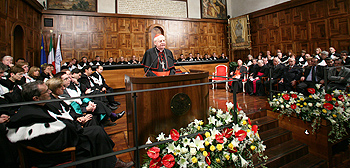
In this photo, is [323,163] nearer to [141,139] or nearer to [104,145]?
[141,139]

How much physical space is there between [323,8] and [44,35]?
11.9 m

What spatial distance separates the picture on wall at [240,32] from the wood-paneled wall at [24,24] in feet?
32.2

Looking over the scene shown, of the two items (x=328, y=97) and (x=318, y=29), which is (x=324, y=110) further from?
(x=318, y=29)

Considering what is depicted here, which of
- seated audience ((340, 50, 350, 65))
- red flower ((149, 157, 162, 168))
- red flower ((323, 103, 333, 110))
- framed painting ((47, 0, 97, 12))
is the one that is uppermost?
framed painting ((47, 0, 97, 12))

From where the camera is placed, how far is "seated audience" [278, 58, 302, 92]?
18.3 ft

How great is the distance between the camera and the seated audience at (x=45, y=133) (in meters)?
1.60

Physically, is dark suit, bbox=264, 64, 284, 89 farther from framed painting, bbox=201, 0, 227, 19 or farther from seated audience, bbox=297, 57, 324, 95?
framed painting, bbox=201, 0, 227, 19

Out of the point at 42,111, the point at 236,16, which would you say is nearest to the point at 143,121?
the point at 42,111

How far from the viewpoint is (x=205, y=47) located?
471 inches

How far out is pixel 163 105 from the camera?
2303mm

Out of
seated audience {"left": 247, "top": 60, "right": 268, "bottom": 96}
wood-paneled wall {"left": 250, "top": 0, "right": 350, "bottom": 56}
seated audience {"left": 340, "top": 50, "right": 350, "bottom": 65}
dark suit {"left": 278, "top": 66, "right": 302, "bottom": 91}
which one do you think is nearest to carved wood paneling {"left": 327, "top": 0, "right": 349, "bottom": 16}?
wood-paneled wall {"left": 250, "top": 0, "right": 350, "bottom": 56}

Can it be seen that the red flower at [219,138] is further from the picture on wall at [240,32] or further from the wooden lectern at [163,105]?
the picture on wall at [240,32]

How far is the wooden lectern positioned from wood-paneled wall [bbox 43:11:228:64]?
26.9 feet

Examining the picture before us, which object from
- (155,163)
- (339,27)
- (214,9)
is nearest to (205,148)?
(155,163)
